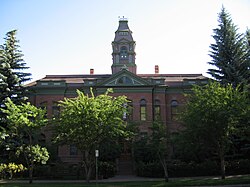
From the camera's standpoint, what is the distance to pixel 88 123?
21.9 metres

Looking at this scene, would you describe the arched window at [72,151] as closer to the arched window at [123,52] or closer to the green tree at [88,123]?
the green tree at [88,123]

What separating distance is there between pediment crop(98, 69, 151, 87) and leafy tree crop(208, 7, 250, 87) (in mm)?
8378

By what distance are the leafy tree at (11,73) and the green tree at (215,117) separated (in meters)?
18.9

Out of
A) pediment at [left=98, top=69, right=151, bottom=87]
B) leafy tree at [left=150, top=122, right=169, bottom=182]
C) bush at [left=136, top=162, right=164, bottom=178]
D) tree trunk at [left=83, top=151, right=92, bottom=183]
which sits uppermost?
pediment at [left=98, top=69, right=151, bottom=87]

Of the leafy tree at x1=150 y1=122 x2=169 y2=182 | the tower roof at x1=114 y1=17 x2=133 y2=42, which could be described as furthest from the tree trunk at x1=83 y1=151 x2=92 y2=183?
the tower roof at x1=114 y1=17 x2=133 y2=42

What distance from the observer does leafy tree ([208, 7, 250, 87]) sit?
31.4 m

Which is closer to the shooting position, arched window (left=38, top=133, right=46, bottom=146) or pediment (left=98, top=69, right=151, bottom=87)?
arched window (left=38, top=133, right=46, bottom=146)

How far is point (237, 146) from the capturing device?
29.5m

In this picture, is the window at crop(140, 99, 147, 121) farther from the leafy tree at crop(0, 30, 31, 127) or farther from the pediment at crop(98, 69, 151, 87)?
the leafy tree at crop(0, 30, 31, 127)

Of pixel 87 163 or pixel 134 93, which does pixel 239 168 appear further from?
pixel 134 93

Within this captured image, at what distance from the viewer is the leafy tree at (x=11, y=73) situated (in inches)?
1262

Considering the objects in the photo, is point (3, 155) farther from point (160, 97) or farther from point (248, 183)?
point (248, 183)

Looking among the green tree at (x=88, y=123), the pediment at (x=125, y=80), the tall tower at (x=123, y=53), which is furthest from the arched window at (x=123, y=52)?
the green tree at (x=88, y=123)

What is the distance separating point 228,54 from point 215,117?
13.8m
